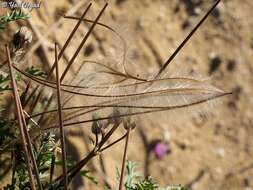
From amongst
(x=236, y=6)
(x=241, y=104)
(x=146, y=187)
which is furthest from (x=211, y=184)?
(x=146, y=187)

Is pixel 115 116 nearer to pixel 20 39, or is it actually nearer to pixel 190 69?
pixel 20 39

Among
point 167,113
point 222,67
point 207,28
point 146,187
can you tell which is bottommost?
point 146,187

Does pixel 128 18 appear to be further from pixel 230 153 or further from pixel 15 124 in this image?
pixel 15 124

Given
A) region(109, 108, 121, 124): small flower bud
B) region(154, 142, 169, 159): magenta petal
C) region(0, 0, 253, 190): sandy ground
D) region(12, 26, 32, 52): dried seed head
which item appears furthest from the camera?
region(154, 142, 169, 159): magenta petal

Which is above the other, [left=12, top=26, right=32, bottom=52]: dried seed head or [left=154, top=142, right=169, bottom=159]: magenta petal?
[left=12, top=26, right=32, bottom=52]: dried seed head

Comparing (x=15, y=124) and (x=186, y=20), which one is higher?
(x=186, y=20)

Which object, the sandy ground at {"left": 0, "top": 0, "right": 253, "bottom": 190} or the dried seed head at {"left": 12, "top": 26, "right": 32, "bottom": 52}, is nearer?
the dried seed head at {"left": 12, "top": 26, "right": 32, "bottom": 52}

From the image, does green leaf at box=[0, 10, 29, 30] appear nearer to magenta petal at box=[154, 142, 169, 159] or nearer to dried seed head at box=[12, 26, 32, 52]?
dried seed head at box=[12, 26, 32, 52]

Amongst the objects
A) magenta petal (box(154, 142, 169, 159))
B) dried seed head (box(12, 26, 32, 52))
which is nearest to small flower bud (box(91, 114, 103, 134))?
dried seed head (box(12, 26, 32, 52))
